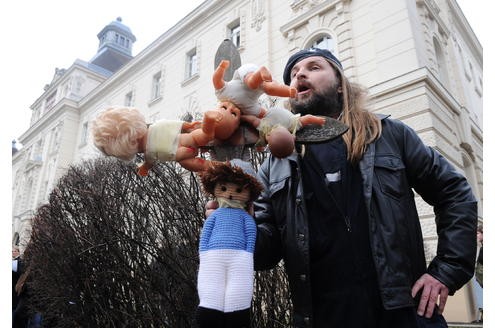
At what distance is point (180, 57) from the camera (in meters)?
14.2

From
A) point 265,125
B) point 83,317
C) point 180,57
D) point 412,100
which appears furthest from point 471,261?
point 180,57

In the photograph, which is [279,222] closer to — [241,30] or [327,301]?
[327,301]

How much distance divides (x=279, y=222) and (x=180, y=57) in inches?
542

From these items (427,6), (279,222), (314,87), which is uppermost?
(427,6)

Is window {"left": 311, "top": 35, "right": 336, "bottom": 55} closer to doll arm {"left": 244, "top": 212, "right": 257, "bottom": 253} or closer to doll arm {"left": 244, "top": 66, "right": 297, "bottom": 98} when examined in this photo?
doll arm {"left": 244, "top": 66, "right": 297, "bottom": 98}

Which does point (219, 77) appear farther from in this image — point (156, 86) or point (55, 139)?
point (55, 139)

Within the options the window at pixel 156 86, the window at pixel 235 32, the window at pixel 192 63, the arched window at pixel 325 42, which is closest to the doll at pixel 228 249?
the arched window at pixel 325 42

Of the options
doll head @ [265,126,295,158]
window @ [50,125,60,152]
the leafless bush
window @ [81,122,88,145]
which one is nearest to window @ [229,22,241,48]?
the leafless bush

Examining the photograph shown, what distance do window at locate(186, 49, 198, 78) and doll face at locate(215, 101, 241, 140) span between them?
12.4m

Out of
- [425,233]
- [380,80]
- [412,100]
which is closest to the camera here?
[425,233]

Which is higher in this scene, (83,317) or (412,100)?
(412,100)

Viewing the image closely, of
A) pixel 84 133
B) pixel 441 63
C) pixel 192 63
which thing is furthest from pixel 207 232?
pixel 84 133

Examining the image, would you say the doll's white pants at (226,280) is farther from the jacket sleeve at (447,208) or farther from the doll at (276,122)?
the jacket sleeve at (447,208)

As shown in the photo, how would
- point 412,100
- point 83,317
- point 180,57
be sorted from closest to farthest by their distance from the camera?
point 83,317 → point 412,100 → point 180,57
